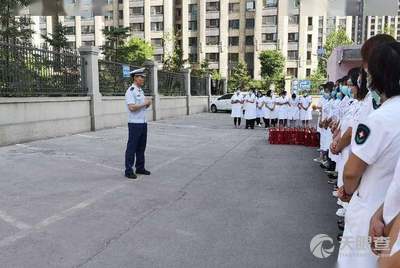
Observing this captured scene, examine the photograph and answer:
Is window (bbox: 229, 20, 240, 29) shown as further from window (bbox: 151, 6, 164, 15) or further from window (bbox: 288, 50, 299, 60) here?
window (bbox: 151, 6, 164, 15)

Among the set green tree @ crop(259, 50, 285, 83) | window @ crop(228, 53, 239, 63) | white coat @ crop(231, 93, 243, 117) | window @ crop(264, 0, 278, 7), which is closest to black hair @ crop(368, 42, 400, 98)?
white coat @ crop(231, 93, 243, 117)

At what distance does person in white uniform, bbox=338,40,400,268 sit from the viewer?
2053mm

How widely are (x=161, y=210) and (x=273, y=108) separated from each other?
12954mm

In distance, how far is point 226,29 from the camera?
7262 cm

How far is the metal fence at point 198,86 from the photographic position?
2796 centimetres

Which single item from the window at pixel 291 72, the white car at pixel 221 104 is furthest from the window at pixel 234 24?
the white car at pixel 221 104

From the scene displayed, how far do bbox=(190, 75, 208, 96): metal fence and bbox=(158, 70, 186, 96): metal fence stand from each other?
2.06 m

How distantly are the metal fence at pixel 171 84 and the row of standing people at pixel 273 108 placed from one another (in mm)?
5004

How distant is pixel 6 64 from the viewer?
34.5ft

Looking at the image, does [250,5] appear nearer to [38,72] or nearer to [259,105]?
[259,105]

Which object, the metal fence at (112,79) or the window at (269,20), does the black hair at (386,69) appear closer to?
the metal fence at (112,79)

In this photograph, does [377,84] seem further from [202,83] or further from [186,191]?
[202,83]

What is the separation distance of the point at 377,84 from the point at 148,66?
18764 millimetres

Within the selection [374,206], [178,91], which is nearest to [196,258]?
[374,206]
